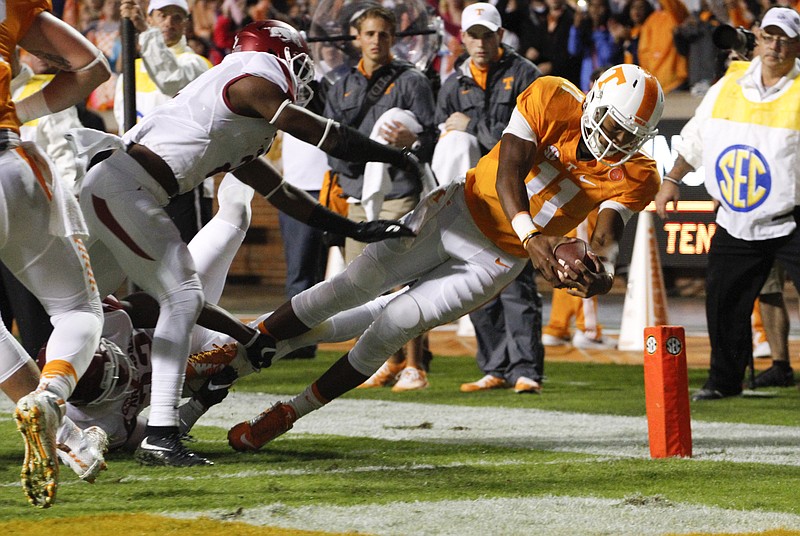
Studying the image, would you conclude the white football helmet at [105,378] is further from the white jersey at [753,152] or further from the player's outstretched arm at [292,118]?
the white jersey at [753,152]

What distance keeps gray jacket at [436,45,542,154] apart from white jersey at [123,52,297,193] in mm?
2704

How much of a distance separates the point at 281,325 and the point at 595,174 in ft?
4.62

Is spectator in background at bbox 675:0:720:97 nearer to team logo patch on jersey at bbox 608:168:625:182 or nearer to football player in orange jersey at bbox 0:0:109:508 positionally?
team logo patch on jersey at bbox 608:168:625:182

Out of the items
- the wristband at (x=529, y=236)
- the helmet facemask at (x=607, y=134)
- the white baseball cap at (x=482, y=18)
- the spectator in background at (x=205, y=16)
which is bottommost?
the wristband at (x=529, y=236)

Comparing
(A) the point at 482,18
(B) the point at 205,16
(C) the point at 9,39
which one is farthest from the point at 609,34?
(C) the point at 9,39

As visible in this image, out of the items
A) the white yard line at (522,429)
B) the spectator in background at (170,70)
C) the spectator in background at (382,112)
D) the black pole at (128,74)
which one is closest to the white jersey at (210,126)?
the white yard line at (522,429)

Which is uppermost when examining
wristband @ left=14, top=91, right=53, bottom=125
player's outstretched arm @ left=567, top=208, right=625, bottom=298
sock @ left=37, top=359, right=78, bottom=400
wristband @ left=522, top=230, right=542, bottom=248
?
wristband @ left=14, top=91, right=53, bottom=125

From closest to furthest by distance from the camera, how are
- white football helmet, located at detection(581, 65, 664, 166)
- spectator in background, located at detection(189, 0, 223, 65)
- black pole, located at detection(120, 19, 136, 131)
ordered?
white football helmet, located at detection(581, 65, 664, 166) → black pole, located at detection(120, 19, 136, 131) → spectator in background, located at detection(189, 0, 223, 65)

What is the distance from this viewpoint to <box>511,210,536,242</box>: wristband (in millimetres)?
4773

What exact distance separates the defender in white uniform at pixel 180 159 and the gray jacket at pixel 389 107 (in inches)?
95.4

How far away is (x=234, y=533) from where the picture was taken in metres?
3.54

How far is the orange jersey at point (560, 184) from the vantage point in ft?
16.8

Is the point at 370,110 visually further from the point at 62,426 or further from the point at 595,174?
the point at 62,426

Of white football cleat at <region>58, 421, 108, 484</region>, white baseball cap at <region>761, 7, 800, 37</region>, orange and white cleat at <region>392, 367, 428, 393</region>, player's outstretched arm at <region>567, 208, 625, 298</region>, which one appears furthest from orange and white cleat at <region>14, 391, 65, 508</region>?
white baseball cap at <region>761, 7, 800, 37</region>
